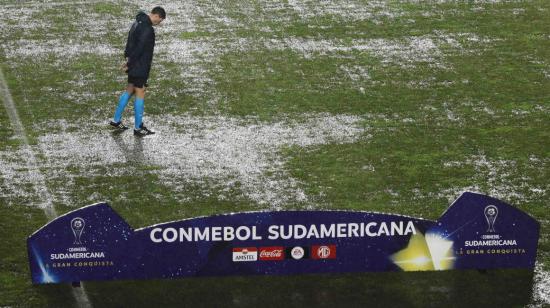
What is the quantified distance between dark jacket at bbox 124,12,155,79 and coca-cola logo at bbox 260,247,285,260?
4834mm

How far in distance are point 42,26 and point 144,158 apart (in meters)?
6.14

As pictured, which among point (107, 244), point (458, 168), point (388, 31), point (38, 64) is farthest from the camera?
point (388, 31)

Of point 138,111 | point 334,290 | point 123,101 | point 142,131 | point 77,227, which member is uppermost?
point 123,101

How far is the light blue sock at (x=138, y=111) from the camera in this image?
49.1 ft

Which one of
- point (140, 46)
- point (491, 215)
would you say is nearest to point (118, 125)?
point (140, 46)

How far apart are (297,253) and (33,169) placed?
4.40m

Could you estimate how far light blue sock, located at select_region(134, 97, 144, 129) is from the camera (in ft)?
49.1

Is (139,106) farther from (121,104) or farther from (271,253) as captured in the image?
(271,253)

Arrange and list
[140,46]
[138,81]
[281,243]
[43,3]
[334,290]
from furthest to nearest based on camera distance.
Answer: [43,3], [138,81], [140,46], [334,290], [281,243]

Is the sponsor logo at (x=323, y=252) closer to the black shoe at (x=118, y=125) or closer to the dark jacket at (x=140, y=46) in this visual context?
the dark jacket at (x=140, y=46)

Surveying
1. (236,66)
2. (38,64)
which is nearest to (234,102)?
(236,66)

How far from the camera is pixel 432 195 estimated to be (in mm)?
13305

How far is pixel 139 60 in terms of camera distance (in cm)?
1500

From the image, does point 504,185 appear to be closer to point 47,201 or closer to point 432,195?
point 432,195
